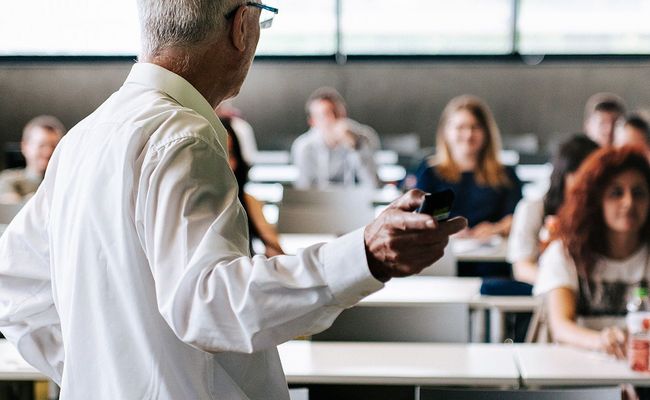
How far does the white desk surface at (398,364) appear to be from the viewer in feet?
9.80

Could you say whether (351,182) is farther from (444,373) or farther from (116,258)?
(116,258)

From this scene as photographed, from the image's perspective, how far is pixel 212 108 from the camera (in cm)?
160

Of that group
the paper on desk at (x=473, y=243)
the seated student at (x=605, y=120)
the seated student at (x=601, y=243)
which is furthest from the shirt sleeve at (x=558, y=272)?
the seated student at (x=605, y=120)

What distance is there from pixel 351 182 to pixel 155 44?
6942 mm

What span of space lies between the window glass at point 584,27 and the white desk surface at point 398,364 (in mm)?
7759

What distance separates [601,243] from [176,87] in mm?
2401

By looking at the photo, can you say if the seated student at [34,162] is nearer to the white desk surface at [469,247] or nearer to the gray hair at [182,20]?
the white desk surface at [469,247]

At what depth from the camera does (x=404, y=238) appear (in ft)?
4.04

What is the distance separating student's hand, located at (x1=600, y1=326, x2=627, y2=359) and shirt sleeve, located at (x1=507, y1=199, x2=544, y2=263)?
5.72ft

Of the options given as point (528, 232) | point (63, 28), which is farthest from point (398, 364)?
point (63, 28)

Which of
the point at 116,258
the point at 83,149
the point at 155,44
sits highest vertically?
the point at 155,44

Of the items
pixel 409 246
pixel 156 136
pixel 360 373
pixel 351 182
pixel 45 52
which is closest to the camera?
pixel 409 246

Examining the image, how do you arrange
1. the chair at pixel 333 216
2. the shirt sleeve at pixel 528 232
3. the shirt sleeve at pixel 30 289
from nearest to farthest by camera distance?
the shirt sleeve at pixel 30 289
the shirt sleeve at pixel 528 232
the chair at pixel 333 216

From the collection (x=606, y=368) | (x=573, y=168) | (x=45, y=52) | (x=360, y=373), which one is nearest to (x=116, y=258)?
(x=360, y=373)
